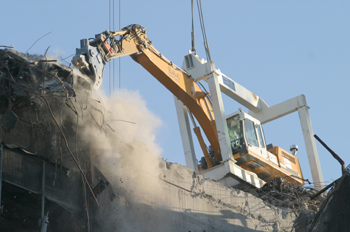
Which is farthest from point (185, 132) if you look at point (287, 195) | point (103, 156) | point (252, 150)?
point (103, 156)

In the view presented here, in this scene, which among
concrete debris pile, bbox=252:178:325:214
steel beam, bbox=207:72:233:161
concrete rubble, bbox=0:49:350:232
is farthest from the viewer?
steel beam, bbox=207:72:233:161

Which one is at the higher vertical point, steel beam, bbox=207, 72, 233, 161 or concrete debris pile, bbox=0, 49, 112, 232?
steel beam, bbox=207, 72, 233, 161

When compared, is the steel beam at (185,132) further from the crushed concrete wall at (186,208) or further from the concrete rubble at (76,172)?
the concrete rubble at (76,172)

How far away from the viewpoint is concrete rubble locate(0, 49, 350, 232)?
11.5 meters

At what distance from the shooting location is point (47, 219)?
11242 millimetres

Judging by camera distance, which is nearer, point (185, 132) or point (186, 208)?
point (186, 208)

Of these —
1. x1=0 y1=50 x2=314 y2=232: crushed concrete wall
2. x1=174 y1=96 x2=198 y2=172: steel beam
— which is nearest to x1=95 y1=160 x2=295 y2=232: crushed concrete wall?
x1=0 y1=50 x2=314 y2=232: crushed concrete wall

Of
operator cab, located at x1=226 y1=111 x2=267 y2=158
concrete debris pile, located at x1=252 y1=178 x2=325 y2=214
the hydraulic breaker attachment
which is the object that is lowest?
concrete debris pile, located at x1=252 y1=178 x2=325 y2=214

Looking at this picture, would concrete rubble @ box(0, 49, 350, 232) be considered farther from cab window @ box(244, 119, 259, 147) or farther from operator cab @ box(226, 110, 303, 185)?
cab window @ box(244, 119, 259, 147)

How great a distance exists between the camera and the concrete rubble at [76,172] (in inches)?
452

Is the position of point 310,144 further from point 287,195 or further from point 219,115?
point 219,115

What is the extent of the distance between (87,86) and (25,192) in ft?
10.2

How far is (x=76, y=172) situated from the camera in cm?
1277

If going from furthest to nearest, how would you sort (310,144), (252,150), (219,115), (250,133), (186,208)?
(310,144) < (250,133) < (252,150) < (219,115) < (186,208)
